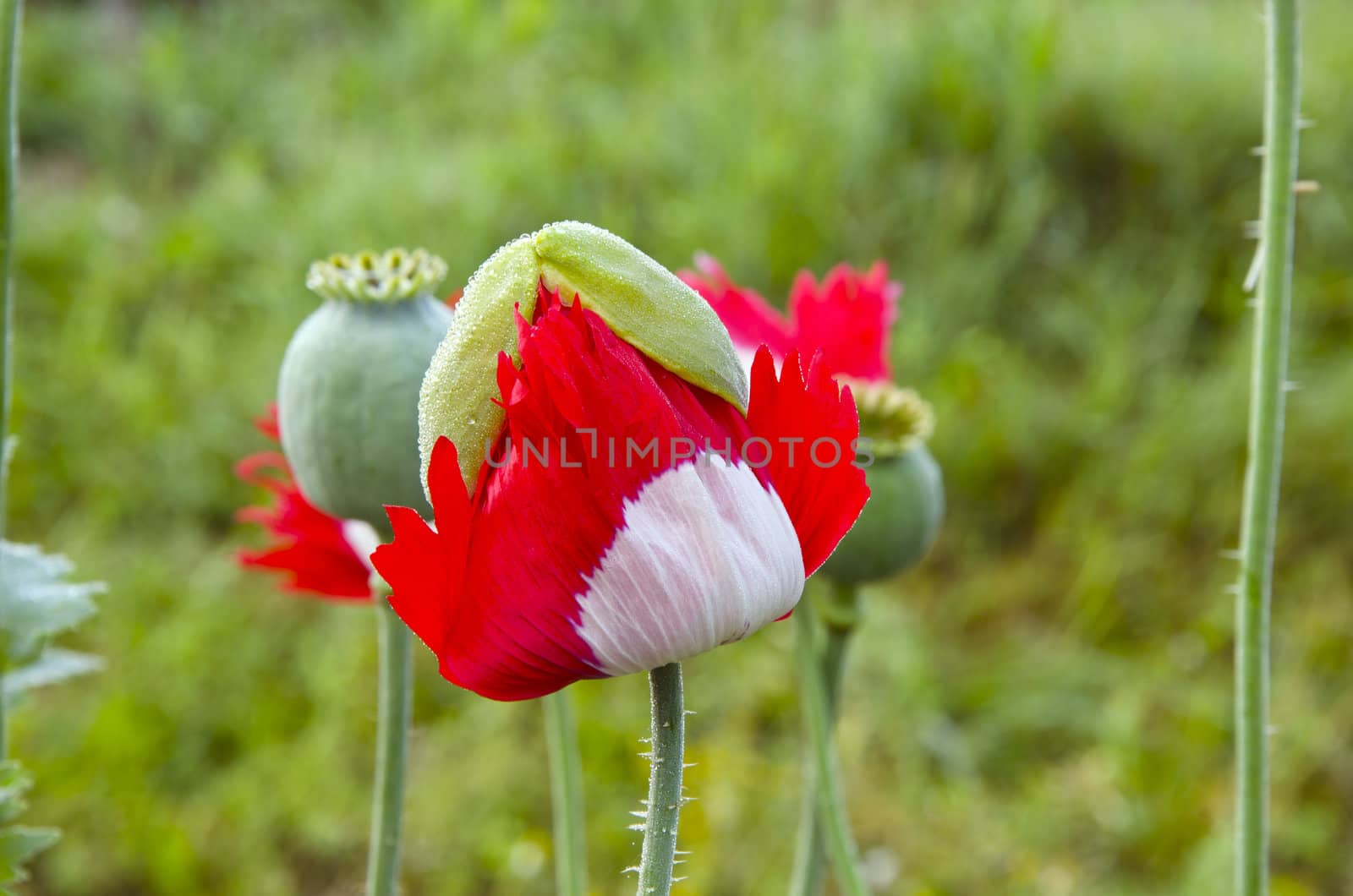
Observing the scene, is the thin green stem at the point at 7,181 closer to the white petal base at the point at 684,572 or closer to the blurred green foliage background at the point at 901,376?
the white petal base at the point at 684,572

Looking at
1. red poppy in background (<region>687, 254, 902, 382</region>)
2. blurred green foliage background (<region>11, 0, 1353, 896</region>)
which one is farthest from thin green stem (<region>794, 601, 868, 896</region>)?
blurred green foliage background (<region>11, 0, 1353, 896</region>)

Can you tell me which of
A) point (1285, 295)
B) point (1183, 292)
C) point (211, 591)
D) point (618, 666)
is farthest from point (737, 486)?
point (1183, 292)

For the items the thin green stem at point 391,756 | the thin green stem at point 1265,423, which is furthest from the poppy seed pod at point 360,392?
the thin green stem at point 1265,423

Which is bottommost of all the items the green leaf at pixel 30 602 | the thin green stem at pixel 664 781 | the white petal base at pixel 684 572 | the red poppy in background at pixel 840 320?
the thin green stem at pixel 664 781

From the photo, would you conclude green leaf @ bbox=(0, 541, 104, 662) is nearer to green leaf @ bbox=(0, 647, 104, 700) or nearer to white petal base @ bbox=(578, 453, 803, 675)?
green leaf @ bbox=(0, 647, 104, 700)

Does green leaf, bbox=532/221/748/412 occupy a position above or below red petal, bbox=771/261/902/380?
below

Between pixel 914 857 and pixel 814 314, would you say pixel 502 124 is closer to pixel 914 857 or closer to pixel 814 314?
pixel 914 857
